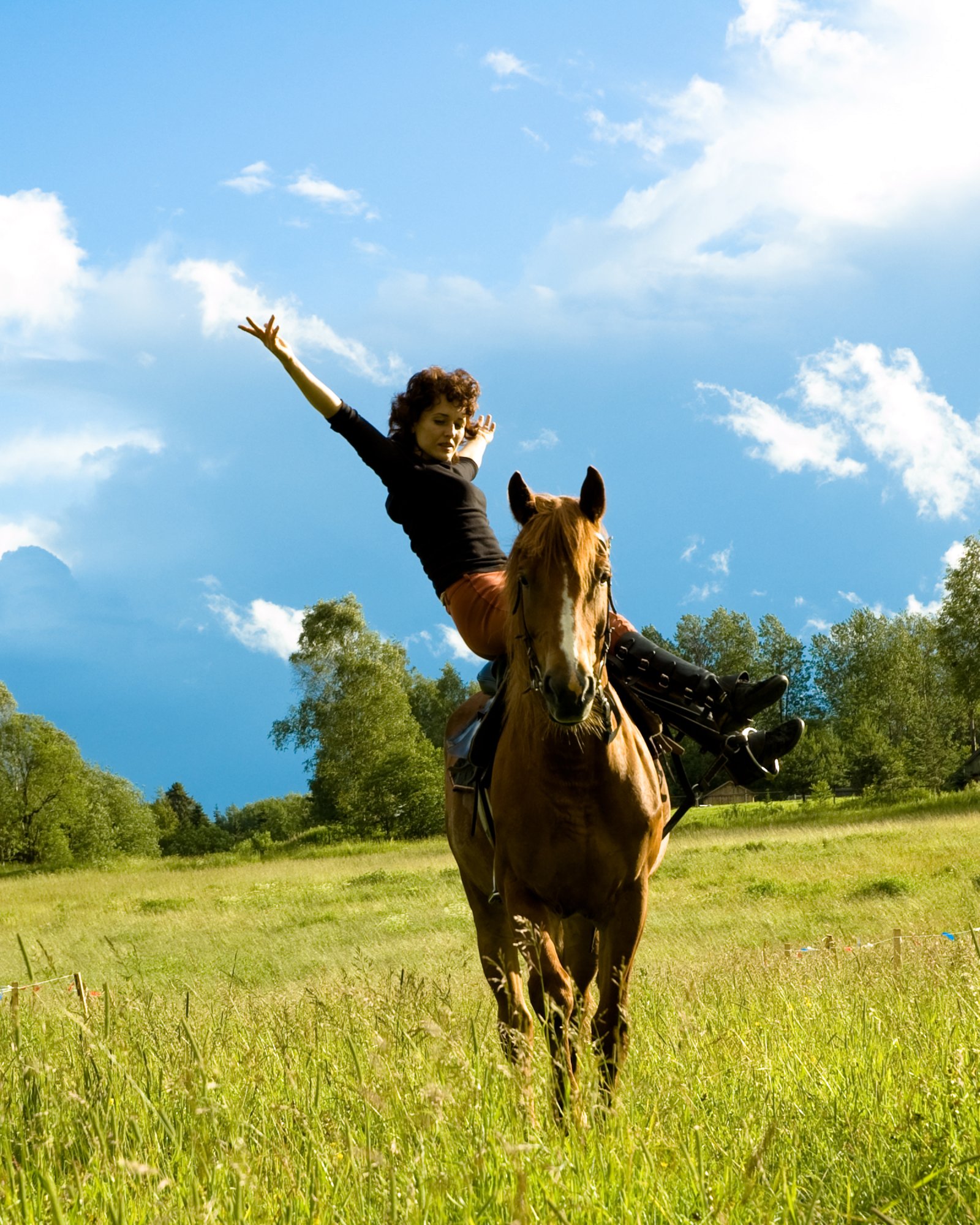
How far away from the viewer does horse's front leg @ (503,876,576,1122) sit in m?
3.51

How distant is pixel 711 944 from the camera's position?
16.3 meters

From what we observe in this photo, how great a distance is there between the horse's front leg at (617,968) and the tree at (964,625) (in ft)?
170

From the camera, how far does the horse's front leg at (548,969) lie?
138 inches

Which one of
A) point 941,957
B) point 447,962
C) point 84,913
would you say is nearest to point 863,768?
point 84,913

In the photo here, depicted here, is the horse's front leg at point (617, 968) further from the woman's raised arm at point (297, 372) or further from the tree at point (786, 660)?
the tree at point (786, 660)

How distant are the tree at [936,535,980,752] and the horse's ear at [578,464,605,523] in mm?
52099

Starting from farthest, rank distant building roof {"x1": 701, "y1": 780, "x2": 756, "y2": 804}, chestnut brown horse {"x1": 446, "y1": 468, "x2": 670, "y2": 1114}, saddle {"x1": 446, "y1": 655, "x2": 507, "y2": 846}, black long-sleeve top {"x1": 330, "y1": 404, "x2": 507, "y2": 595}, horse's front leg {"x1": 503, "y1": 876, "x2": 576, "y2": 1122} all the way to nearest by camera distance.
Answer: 1. distant building roof {"x1": 701, "y1": 780, "x2": 756, "y2": 804}
2. black long-sleeve top {"x1": 330, "y1": 404, "x2": 507, "y2": 595}
3. saddle {"x1": 446, "y1": 655, "x2": 507, "y2": 846}
4. chestnut brown horse {"x1": 446, "y1": 468, "x2": 670, "y2": 1114}
5. horse's front leg {"x1": 503, "y1": 876, "x2": 576, "y2": 1122}

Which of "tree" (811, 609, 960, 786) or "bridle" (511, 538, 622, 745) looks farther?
"tree" (811, 609, 960, 786)

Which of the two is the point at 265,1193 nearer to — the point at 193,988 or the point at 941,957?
the point at 941,957

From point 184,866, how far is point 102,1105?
46231mm

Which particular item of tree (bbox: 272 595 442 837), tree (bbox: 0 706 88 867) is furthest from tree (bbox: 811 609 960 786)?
tree (bbox: 0 706 88 867)

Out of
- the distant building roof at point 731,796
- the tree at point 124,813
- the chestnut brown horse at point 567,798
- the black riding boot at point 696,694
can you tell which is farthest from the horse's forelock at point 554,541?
the tree at point 124,813

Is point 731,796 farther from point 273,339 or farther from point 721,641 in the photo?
point 273,339

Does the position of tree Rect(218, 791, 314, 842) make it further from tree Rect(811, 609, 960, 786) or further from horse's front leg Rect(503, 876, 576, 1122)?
horse's front leg Rect(503, 876, 576, 1122)
